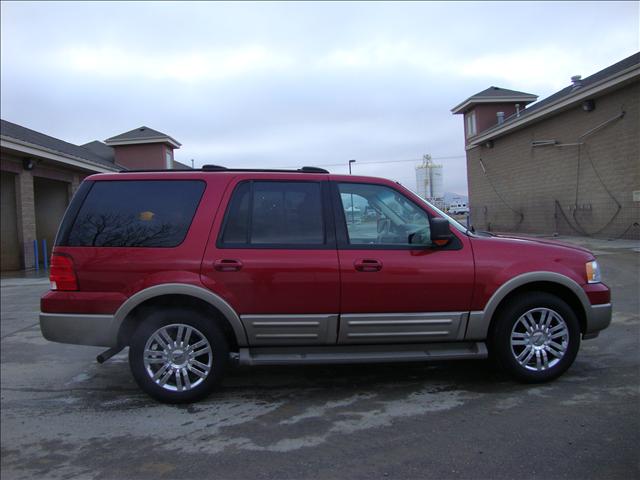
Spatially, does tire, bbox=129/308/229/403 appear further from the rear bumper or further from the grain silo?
the grain silo

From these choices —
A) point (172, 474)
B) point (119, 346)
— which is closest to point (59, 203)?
point (119, 346)

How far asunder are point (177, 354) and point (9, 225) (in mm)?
15358

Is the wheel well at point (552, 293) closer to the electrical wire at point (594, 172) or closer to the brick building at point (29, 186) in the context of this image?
the electrical wire at point (594, 172)

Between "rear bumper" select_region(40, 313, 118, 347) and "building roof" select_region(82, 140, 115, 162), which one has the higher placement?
"building roof" select_region(82, 140, 115, 162)

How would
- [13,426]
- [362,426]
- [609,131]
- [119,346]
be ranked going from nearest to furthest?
[362,426]
[13,426]
[119,346]
[609,131]

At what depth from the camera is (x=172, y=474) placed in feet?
10.3

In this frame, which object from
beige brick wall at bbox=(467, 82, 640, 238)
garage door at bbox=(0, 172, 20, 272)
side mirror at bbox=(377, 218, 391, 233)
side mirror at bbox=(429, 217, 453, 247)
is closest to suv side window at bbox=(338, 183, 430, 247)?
side mirror at bbox=(377, 218, 391, 233)

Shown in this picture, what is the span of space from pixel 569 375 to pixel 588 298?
759mm

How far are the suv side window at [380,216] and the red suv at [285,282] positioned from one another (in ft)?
0.04

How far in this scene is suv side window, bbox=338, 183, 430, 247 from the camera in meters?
4.31

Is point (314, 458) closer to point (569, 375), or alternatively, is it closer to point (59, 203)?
point (569, 375)

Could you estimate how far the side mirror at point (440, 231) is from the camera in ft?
13.5

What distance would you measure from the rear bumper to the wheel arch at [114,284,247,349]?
6 centimetres

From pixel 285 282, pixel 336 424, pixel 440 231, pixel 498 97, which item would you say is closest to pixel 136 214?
pixel 285 282
